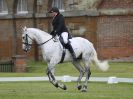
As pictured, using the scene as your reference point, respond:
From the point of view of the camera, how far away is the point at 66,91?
19.8 metres

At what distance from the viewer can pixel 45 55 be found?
20.0 meters

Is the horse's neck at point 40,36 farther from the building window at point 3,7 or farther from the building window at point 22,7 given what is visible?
the building window at point 3,7

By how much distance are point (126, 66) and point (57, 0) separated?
10.5 meters

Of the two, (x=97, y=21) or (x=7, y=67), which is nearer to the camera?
(x=7, y=67)

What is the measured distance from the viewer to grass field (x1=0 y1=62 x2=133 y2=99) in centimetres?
1761

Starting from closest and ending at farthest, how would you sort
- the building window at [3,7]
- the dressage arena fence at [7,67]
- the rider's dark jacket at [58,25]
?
the rider's dark jacket at [58,25] < the dressage arena fence at [7,67] < the building window at [3,7]

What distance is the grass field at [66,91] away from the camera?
17609mm

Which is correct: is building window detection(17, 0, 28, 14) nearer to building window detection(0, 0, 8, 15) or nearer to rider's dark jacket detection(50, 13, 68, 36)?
building window detection(0, 0, 8, 15)

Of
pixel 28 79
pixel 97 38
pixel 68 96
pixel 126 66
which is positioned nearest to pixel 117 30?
pixel 97 38

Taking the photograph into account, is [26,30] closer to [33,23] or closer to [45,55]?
[45,55]

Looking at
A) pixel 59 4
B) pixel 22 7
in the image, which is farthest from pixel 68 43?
pixel 22 7

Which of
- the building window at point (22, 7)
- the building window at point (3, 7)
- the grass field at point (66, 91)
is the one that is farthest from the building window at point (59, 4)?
the grass field at point (66, 91)

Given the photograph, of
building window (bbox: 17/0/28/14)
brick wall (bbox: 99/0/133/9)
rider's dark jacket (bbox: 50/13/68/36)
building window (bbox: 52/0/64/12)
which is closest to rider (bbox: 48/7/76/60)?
rider's dark jacket (bbox: 50/13/68/36)

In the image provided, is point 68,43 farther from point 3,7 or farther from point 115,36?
point 3,7
